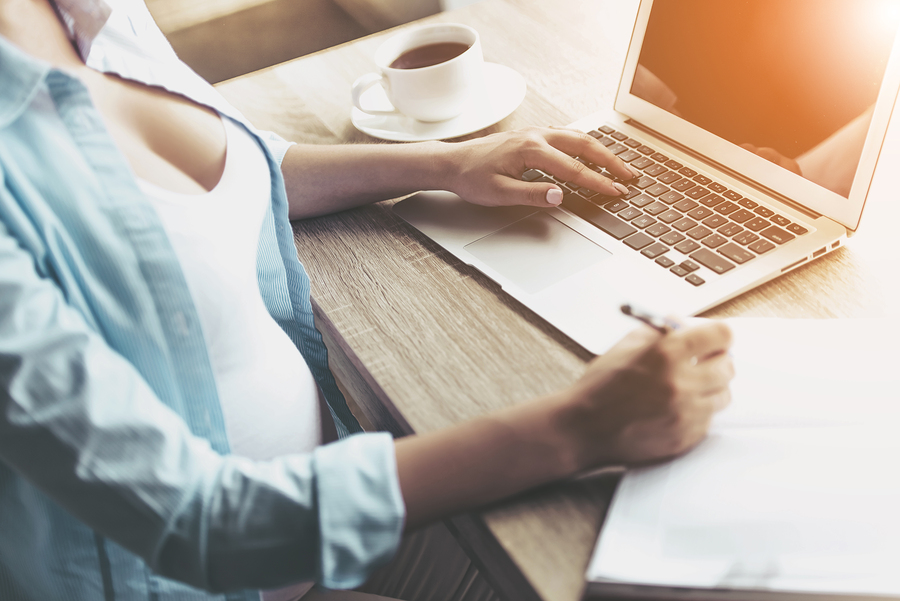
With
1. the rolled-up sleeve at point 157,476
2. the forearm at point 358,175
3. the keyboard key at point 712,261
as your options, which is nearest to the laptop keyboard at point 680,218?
the keyboard key at point 712,261

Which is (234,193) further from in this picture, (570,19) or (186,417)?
(570,19)

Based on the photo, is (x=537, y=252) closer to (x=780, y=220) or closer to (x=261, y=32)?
(x=780, y=220)

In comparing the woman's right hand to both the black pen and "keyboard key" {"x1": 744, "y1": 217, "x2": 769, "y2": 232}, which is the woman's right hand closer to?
the black pen

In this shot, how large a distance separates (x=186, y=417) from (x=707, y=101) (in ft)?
2.06

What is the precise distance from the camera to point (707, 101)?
0.73 meters

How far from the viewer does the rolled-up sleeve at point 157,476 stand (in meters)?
0.39

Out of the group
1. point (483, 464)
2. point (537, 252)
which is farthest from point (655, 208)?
Result: point (483, 464)

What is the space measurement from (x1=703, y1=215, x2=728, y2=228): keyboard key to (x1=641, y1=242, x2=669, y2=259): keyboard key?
55 millimetres

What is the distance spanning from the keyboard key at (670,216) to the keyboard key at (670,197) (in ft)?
0.06

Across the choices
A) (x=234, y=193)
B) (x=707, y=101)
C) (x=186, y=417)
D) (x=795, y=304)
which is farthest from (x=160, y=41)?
(x=795, y=304)

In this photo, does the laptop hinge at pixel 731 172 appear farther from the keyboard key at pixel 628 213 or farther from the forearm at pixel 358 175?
the forearm at pixel 358 175

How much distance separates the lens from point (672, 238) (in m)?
0.64

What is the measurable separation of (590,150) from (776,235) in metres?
0.22

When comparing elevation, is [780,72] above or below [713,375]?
above
